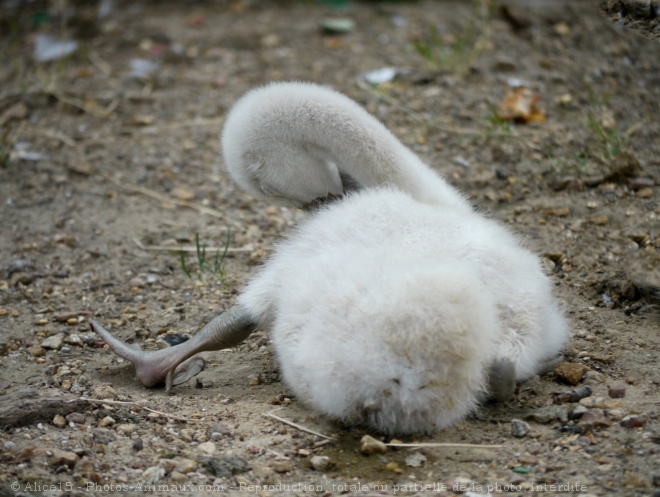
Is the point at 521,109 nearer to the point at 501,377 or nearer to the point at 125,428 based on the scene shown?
the point at 501,377

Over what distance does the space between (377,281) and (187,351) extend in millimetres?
1003

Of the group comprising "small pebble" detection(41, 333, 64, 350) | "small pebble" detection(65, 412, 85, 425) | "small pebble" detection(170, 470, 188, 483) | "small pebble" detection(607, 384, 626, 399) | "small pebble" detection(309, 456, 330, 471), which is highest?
"small pebble" detection(607, 384, 626, 399)

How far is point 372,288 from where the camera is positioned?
2.74 meters

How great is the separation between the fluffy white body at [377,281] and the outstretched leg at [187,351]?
0.23ft

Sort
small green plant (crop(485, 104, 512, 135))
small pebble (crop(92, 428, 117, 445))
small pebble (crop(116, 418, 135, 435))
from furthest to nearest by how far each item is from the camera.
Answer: small green plant (crop(485, 104, 512, 135))
small pebble (crop(116, 418, 135, 435))
small pebble (crop(92, 428, 117, 445))

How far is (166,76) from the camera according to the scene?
665 centimetres

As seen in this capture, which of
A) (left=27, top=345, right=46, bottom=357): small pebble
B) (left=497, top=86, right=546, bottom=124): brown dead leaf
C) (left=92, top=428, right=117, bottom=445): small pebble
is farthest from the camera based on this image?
(left=497, top=86, right=546, bottom=124): brown dead leaf

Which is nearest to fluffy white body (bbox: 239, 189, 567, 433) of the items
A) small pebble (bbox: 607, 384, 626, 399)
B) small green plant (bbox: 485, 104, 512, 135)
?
small pebble (bbox: 607, 384, 626, 399)

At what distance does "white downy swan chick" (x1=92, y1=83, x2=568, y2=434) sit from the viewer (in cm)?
266

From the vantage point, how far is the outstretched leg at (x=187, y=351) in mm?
3348

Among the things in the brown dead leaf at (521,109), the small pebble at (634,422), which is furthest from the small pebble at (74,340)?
the brown dead leaf at (521,109)

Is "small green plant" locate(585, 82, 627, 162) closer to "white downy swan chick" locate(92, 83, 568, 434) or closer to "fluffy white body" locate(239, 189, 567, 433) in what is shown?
"white downy swan chick" locate(92, 83, 568, 434)

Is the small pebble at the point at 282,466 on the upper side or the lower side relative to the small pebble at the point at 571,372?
lower

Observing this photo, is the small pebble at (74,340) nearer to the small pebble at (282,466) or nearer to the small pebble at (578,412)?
the small pebble at (282,466)
